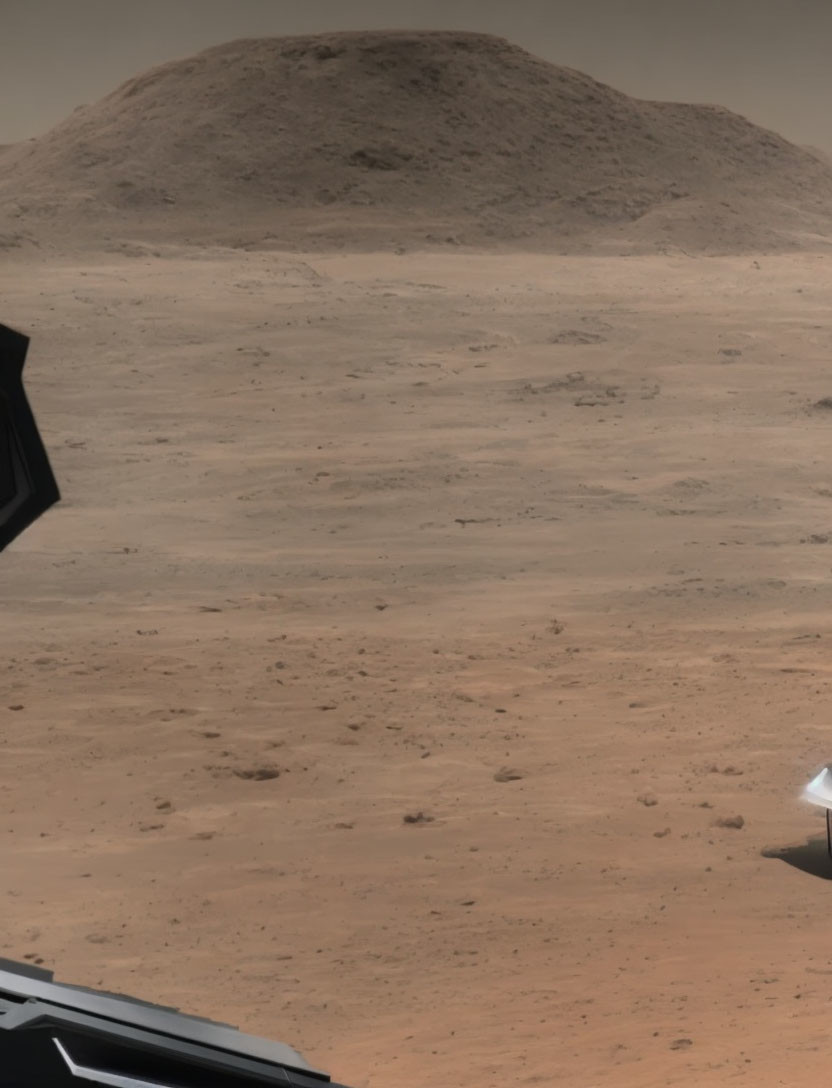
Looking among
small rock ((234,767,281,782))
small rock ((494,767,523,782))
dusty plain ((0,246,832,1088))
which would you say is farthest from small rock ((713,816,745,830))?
small rock ((234,767,281,782))

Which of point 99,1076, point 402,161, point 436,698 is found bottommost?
point 436,698

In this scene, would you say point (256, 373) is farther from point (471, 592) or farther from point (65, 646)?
point (65, 646)

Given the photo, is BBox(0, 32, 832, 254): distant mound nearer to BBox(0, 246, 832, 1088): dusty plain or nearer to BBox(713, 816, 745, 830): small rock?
BBox(0, 246, 832, 1088): dusty plain

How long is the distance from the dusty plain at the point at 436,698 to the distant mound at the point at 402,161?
16499 mm

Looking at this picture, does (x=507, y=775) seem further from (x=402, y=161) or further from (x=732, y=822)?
Answer: (x=402, y=161)

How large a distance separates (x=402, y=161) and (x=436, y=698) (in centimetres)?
3504

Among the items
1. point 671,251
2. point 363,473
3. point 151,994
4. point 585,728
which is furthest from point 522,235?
point 151,994

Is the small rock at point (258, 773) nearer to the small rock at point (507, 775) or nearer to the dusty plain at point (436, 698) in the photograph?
the dusty plain at point (436, 698)

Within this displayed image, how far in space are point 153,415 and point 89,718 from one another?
8.91 metres

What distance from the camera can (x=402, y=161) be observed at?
41.5 meters

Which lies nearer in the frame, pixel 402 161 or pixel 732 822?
pixel 732 822

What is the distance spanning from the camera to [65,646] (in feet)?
30.2

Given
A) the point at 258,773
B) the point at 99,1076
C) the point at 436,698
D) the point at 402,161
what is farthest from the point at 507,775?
the point at 402,161

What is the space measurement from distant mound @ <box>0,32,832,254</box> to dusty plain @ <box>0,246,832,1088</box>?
1650 cm
